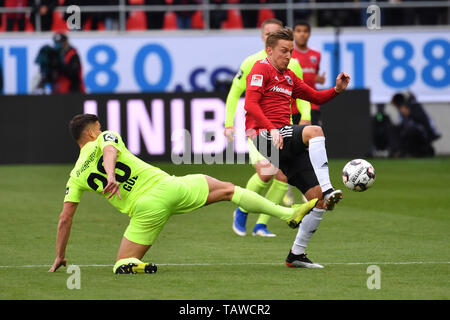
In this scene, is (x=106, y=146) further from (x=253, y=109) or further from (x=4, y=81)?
(x=4, y=81)

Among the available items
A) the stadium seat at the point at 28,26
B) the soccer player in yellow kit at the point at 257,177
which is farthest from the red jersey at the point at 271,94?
the stadium seat at the point at 28,26

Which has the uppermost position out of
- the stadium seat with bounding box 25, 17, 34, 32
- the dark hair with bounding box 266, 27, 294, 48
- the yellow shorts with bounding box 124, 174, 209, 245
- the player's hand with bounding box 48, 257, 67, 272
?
the dark hair with bounding box 266, 27, 294, 48

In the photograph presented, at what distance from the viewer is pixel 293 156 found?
873 cm

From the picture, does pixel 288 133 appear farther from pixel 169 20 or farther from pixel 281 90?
pixel 169 20

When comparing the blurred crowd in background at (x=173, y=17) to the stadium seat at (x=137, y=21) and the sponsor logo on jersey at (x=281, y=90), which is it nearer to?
the stadium seat at (x=137, y=21)

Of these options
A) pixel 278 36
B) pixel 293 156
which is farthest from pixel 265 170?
pixel 278 36

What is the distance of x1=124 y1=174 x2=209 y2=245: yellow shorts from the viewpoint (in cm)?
839

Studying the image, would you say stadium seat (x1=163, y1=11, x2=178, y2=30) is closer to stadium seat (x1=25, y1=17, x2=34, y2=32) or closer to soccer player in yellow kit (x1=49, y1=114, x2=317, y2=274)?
stadium seat (x1=25, y1=17, x2=34, y2=32)

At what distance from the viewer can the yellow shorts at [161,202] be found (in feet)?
27.5

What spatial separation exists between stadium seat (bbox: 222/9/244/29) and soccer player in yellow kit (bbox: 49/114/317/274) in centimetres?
1665

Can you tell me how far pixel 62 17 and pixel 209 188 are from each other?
54.7 ft

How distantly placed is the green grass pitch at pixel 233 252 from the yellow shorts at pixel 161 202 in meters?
0.38

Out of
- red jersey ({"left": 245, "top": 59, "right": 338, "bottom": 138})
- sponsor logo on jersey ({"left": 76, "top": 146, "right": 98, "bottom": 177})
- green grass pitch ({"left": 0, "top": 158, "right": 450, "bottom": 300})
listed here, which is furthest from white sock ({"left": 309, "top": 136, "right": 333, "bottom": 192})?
sponsor logo on jersey ({"left": 76, "top": 146, "right": 98, "bottom": 177})

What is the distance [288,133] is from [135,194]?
4.60ft
